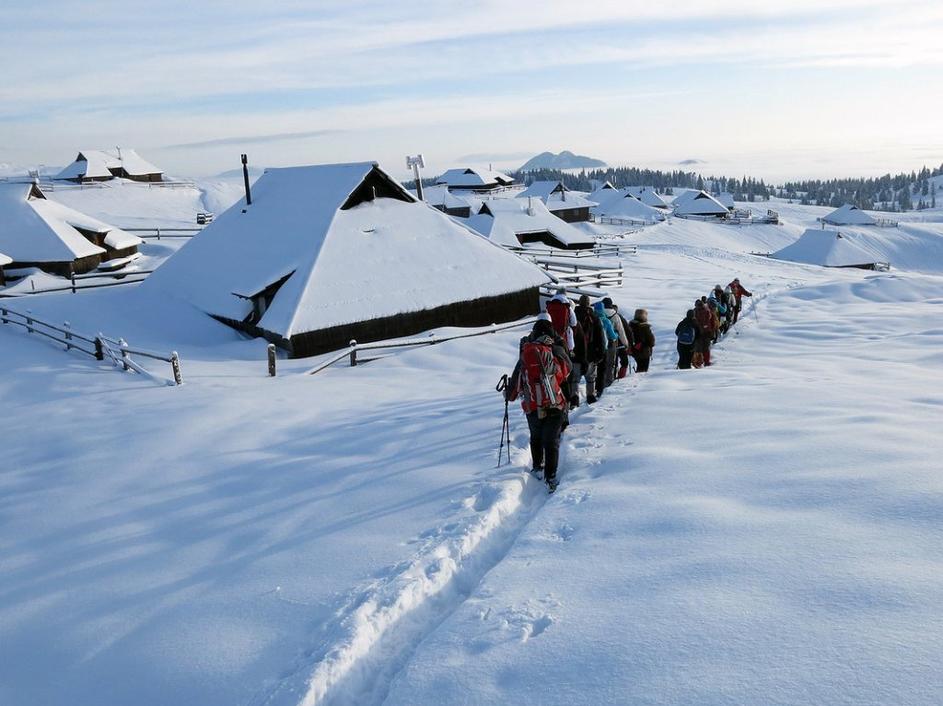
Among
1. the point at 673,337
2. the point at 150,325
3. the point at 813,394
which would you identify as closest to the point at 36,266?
the point at 150,325

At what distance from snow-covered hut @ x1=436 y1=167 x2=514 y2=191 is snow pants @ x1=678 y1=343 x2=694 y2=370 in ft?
238

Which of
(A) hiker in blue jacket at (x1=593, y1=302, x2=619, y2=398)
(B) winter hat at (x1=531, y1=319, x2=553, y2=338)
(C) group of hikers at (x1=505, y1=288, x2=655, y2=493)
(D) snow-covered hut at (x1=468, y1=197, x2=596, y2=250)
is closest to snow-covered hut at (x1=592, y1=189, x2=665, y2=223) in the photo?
(D) snow-covered hut at (x1=468, y1=197, x2=596, y2=250)

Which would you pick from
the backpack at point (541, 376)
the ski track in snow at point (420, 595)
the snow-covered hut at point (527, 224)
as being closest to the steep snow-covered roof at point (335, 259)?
the backpack at point (541, 376)

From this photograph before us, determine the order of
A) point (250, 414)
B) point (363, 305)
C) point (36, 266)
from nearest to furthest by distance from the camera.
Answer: point (250, 414) → point (363, 305) → point (36, 266)

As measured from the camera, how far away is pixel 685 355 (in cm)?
1389

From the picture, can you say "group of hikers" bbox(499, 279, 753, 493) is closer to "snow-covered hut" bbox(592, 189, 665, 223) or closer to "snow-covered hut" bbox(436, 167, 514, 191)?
"snow-covered hut" bbox(436, 167, 514, 191)

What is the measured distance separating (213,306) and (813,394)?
17945 millimetres

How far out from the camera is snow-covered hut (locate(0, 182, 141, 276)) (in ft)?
107

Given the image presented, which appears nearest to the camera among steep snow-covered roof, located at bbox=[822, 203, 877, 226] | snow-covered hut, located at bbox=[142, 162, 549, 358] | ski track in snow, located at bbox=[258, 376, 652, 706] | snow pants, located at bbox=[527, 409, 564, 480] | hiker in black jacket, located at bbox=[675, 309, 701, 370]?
ski track in snow, located at bbox=[258, 376, 652, 706]

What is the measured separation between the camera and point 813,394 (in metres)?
9.75

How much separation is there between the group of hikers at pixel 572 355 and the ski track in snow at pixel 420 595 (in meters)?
0.55

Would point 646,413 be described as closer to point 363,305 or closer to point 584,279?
point 363,305

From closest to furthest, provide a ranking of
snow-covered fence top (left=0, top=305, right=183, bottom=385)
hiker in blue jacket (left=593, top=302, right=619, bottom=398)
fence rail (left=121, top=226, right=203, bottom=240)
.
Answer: hiker in blue jacket (left=593, top=302, right=619, bottom=398)
snow-covered fence top (left=0, top=305, right=183, bottom=385)
fence rail (left=121, top=226, right=203, bottom=240)

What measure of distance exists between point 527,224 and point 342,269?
31139 millimetres
